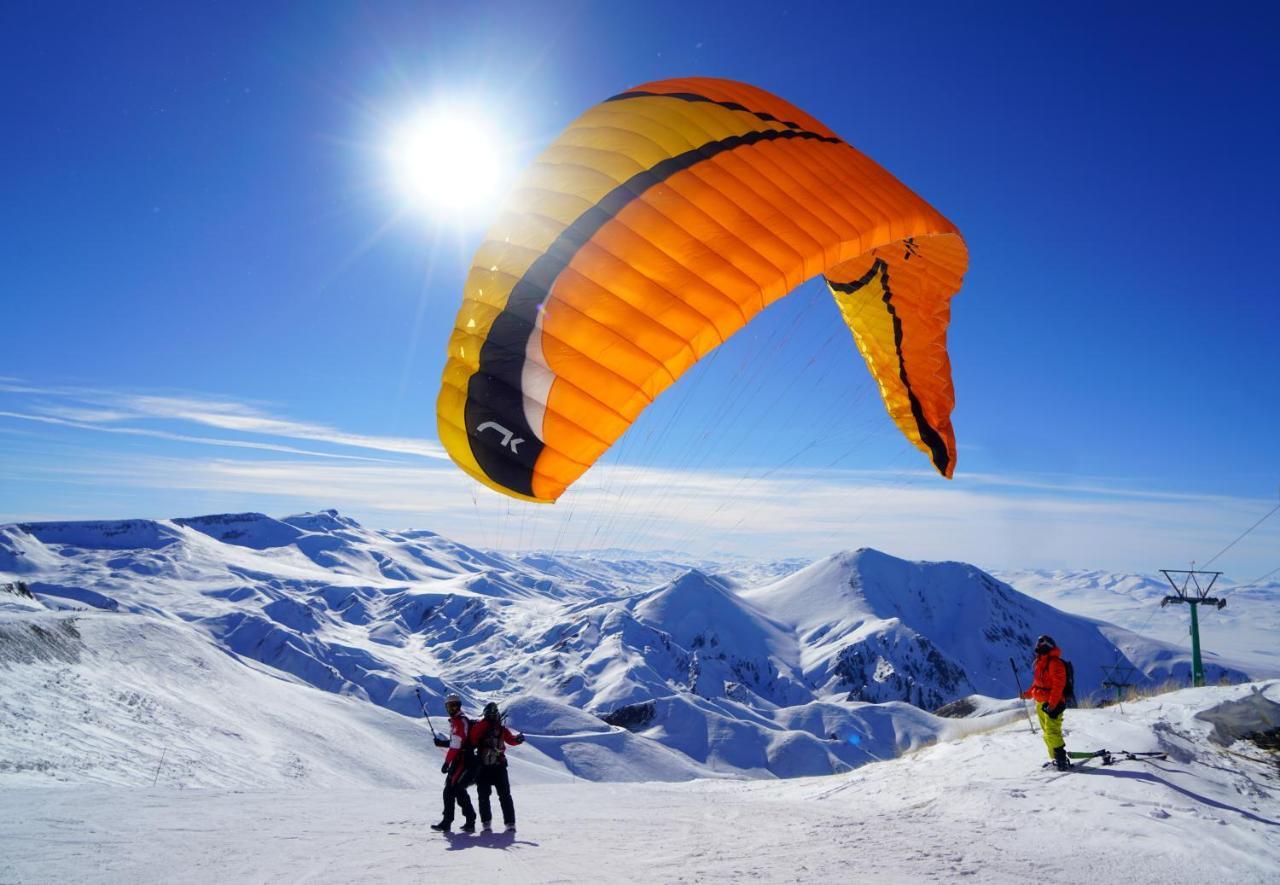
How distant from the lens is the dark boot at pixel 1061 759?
Answer: 24.7 ft

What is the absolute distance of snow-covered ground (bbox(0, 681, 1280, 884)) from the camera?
17.5ft

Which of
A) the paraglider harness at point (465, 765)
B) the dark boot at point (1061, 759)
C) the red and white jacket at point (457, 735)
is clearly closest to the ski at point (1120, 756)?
the dark boot at point (1061, 759)

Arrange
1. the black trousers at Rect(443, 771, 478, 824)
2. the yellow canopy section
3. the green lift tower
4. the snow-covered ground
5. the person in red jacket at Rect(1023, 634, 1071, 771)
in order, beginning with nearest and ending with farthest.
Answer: the snow-covered ground → the yellow canopy section → the black trousers at Rect(443, 771, 478, 824) → the person in red jacket at Rect(1023, 634, 1071, 771) → the green lift tower

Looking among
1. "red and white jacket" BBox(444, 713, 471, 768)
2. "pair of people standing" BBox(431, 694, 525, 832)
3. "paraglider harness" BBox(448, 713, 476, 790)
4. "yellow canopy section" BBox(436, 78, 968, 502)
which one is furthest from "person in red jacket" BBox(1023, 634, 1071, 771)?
"red and white jacket" BBox(444, 713, 471, 768)

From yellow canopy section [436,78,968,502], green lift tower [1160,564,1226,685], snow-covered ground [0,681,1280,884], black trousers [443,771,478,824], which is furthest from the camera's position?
green lift tower [1160,564,1226,685]

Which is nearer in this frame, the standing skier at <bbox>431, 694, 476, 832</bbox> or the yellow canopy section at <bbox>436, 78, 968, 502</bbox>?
the yellow canopy section at <bbox>436, 78, 968, 502</bbox>

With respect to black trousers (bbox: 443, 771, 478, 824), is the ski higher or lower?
higher

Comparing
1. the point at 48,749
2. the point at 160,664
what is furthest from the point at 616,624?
the point at 48,749

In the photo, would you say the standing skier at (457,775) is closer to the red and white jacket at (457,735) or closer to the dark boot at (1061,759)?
the red and white jacket at (457,735)

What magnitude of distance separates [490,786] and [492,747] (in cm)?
45

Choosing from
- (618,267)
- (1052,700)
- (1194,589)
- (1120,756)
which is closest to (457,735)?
(618,267)

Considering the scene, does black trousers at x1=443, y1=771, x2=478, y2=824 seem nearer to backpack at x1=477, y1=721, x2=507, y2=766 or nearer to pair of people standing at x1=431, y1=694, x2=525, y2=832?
pair of people standing at x1=431, y1=694, x2=525, y2=832

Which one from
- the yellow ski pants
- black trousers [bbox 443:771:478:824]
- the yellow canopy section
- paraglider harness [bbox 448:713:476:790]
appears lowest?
black trousers [bbox 443:771:478:824]

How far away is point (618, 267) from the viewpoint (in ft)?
19.2
